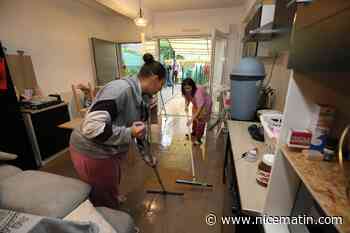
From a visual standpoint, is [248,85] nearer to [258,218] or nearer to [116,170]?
[258,218]

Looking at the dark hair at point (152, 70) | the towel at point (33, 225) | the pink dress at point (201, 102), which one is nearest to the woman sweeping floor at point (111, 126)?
the dark hair at point (152, 70)

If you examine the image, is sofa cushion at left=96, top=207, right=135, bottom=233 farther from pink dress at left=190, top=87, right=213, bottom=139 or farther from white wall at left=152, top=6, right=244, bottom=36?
white wall at left=152, top=6, right=244, bottom=36

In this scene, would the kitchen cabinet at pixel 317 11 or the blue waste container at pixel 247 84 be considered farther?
the blue waste container at pixel 247 84

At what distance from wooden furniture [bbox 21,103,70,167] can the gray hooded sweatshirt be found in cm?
151

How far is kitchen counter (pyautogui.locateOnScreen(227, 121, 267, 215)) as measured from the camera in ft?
2.79

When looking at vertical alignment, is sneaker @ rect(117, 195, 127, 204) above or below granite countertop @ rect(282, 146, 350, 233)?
below

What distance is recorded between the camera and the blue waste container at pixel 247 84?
5.33 ft

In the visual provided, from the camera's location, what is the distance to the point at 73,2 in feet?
10.5

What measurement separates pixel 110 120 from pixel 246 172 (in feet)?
3.15

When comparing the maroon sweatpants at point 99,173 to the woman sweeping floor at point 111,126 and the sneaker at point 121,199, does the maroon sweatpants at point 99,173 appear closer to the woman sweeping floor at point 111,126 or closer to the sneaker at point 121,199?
the woman sweeping floor at point 111,126

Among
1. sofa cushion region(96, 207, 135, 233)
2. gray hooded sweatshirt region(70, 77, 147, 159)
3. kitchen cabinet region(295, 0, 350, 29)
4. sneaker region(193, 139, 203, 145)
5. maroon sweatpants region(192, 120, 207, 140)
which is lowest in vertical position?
sneaker region(193, 139, 203, 145)

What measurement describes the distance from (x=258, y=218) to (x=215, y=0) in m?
3.77

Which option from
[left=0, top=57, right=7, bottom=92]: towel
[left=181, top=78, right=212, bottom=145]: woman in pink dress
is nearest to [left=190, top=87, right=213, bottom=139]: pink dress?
[left=181, top=78, right=212, bottom=145]: woman in pink dress

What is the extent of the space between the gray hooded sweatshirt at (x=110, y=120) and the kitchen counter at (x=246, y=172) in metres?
0.81
